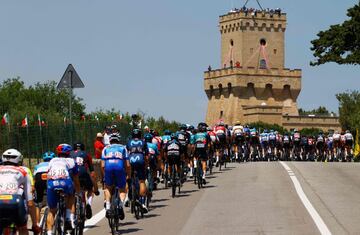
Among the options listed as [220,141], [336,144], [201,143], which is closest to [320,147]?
[336,144]

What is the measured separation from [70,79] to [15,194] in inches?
492

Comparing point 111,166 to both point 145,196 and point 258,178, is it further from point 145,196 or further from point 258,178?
point 258,178

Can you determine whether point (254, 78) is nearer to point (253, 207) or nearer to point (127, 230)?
point (253, 207)

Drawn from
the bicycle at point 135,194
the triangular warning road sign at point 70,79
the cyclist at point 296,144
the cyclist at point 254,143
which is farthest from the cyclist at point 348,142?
the bicycle at point 135,194

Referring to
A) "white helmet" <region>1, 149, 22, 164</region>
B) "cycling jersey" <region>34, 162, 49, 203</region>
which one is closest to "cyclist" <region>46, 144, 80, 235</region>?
"cycling jersey" <region>34, 162, 49, 203</region>

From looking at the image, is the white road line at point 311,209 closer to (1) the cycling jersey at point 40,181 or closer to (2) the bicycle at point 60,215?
(2) the bicycle at point 60,215

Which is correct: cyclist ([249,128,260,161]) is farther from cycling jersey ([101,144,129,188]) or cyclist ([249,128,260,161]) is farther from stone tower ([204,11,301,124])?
stone tower ([204,11,301,124])

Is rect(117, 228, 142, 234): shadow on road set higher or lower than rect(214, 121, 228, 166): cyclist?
lower

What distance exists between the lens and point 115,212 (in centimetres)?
1959

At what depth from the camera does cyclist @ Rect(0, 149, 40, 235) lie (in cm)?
1405

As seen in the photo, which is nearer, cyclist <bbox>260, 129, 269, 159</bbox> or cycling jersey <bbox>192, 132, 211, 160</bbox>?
cycling jersey <bbox>192, 132, 211, 160</bbox>

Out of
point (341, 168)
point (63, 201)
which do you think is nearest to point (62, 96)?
point (341, 168)

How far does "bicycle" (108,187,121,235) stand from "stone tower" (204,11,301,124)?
140m

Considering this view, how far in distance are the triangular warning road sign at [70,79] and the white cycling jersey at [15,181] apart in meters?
12.1
